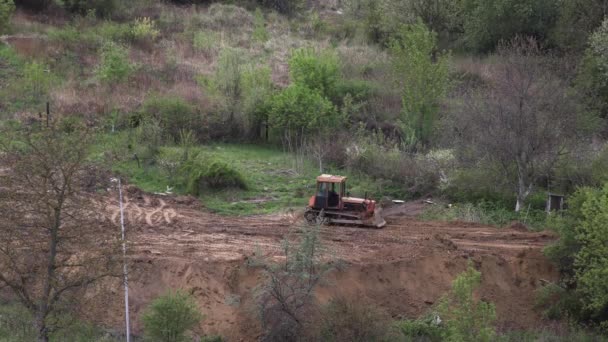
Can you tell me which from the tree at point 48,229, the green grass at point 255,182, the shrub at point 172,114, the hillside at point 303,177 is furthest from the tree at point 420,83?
the tree at point 48,229

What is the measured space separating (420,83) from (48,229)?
59.0 feet

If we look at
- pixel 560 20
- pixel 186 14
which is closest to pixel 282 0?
pixel 186 14

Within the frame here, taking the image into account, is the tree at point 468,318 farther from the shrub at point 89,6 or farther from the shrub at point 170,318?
the shrub at point 89,6

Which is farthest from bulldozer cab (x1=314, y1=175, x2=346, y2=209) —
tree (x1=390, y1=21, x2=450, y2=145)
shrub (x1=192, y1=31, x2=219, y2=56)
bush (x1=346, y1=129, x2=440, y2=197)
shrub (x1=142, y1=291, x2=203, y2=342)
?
shrub (x1=192, y1=31, x2=219, y2=56)

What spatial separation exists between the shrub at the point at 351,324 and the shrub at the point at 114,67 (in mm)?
20619

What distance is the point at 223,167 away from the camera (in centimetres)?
2662

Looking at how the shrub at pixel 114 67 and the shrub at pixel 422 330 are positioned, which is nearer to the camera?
the shrub at pixel 422 330

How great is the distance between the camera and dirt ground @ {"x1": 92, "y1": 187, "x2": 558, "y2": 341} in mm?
19812

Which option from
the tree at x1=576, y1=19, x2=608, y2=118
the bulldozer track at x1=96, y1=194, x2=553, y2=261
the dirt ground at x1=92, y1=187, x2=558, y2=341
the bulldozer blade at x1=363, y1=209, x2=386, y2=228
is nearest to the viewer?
the dirt ground at x1=92, y1=187, x2=558, y2=341

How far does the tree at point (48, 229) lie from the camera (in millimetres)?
15289

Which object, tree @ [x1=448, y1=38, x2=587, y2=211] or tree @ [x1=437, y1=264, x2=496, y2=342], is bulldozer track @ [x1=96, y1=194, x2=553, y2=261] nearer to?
tree @ [x1=448, y1=38, x2=587, y2=211]

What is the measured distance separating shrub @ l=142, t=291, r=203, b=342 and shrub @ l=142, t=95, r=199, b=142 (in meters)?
14.9

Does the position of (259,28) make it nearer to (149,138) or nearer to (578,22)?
(578,22)

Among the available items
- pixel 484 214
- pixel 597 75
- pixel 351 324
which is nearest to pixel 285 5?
pixel 597 75
